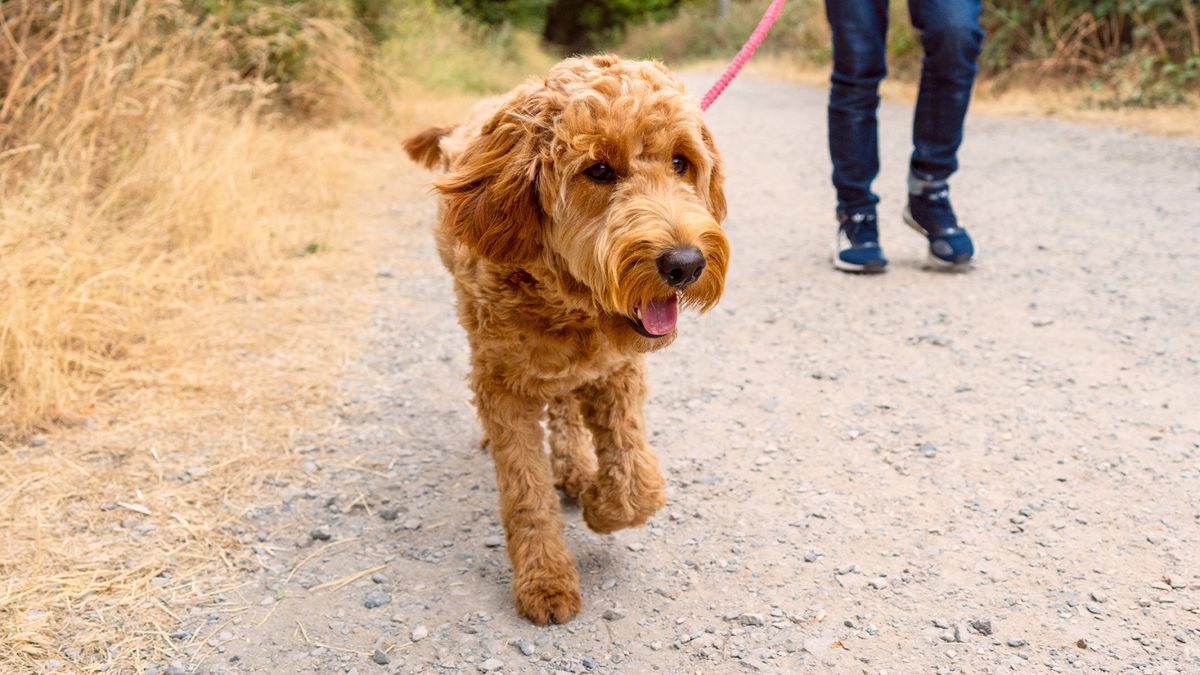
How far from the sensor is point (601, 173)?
2.72 metres

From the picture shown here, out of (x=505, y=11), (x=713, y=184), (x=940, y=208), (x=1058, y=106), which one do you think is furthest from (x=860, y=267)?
(x=505, y=11)

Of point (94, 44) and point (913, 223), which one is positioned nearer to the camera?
point (913, 223)

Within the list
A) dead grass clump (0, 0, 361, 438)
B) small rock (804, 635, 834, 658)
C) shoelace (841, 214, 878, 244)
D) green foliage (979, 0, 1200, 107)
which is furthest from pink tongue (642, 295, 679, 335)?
green foliage (979, 0, 1200, 107)

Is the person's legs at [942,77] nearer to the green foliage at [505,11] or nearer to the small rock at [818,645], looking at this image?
the small rock at [818,645]

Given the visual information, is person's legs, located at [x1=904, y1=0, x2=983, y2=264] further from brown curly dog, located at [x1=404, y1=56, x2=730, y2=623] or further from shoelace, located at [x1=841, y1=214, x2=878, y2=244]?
brown curly dog, located at [x1=404, y1=56, x2=730, y2=623]

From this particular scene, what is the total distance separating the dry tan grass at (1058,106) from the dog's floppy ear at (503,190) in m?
7.56

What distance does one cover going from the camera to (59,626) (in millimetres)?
2826

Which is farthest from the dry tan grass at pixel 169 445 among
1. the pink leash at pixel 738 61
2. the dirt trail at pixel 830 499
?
the pink leash at pixel 738 61

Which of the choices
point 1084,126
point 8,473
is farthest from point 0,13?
point 1084,126

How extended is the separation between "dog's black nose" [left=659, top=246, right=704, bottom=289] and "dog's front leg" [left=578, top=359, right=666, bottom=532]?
63 centimetres

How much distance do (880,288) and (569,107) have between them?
325 cm

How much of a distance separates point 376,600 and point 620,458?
0.87 metres

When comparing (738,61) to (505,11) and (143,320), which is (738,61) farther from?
(505,11)

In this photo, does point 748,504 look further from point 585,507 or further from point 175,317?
point 175,317
